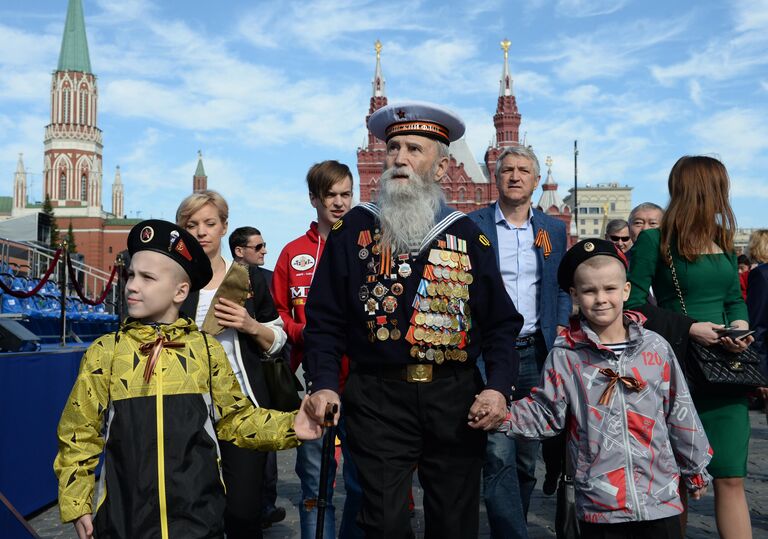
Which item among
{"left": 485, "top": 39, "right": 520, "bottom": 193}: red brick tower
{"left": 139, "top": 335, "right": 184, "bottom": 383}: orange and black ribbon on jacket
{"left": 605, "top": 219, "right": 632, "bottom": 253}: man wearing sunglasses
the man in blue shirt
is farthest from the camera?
{"left": 485, "top": 39, "right": 520, "bottom": 193}: red brick tower

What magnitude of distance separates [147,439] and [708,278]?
2791 mm

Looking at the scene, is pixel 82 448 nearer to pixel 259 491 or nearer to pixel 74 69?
pixel 259 491

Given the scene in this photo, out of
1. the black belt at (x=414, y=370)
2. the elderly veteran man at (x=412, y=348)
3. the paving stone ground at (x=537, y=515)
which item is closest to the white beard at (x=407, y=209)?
the elderly veteran man at (x=412, y=348)

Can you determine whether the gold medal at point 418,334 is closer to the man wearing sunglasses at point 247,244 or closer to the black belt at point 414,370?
the black belt at point 414,370

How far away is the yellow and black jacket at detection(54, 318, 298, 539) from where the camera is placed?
117 inches

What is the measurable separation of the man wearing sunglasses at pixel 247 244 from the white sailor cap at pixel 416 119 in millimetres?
3810

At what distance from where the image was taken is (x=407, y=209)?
3.64 meters

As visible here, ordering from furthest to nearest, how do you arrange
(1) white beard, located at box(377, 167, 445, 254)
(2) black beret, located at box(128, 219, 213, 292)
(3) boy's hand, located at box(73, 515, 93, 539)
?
(1) white beard, located at box(377, 167, 445, 254) → (2) black beret, located at box(128, 219, 213, 292) → (3) boy's hand, located at box(73, 515, 93, 539)

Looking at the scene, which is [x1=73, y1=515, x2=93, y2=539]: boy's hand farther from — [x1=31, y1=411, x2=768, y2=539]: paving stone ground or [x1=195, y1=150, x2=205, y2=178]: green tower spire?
[x1=195, y1=150, x2=205, y2=178]: green tower spire

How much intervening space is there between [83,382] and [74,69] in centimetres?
12577

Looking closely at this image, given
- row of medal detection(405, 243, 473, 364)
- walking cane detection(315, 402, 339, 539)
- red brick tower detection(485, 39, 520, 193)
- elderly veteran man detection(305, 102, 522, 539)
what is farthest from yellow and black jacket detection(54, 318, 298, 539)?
red brick tower detection(485, 39, 520, 193)

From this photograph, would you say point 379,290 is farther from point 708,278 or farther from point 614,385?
point 708,278

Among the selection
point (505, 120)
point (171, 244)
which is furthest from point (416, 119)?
point (505, 120)

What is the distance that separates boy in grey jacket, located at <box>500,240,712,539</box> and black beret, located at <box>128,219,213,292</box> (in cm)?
145
